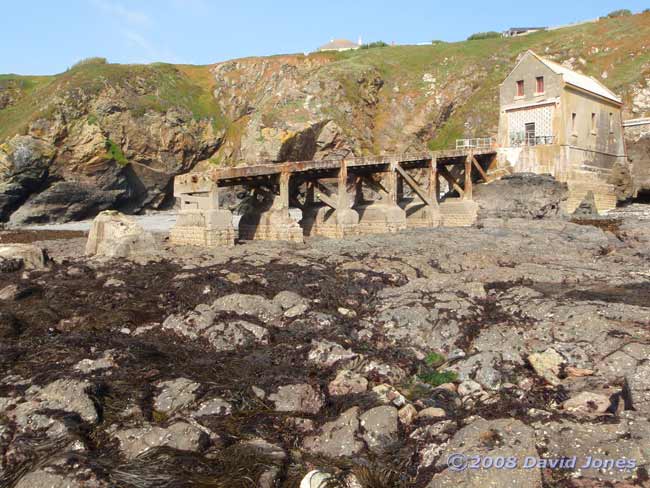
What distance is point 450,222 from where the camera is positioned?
32.2m

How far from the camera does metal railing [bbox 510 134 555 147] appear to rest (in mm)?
33625

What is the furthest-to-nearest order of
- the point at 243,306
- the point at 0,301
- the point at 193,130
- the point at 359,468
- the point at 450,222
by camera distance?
the point at 193,130 < the point at 450,222 < the point at 0,301 < the point at 243,306 < the point at 359,468

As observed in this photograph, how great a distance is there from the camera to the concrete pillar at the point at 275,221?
74.7 ft

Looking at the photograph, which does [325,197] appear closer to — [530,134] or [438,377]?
[530,134]

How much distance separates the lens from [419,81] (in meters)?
57.3

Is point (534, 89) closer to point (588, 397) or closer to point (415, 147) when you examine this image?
point (415, 147)

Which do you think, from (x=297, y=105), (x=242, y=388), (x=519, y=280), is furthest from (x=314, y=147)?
(x=242, y=388)

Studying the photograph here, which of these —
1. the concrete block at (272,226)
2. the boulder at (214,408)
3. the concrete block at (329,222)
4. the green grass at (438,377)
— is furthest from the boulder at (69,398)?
the concrete block at (329,222)

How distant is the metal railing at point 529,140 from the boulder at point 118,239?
994 inches

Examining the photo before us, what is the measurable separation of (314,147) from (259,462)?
45814mm

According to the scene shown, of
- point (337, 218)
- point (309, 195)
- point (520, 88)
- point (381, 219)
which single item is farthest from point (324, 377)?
point (520, 88)

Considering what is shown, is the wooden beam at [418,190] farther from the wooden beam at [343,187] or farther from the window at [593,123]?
the window at [593,123]

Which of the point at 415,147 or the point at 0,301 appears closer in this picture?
the point at 0,301

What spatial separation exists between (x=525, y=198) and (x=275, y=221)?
16.8 metres
